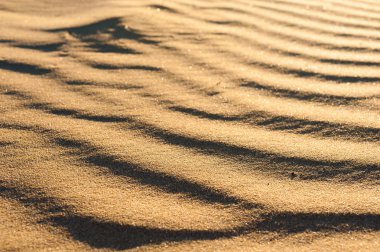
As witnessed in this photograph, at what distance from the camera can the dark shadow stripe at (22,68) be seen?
2086 millimetres

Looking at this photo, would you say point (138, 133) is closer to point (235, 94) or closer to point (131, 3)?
point (235, 94)

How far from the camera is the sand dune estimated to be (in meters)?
1.20

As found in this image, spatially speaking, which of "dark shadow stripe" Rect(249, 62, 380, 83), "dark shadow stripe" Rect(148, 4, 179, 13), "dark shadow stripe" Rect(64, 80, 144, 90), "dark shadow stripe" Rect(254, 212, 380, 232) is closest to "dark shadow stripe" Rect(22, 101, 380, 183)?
"dark shadow stripe" Rect(254, 212, 380, 232)

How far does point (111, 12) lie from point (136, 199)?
1799 millimetres

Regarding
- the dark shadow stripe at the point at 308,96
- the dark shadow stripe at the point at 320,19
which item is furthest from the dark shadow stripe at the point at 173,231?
the dark shadow stripe at the point at 320,19

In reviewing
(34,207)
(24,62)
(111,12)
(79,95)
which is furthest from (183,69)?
(34,207)

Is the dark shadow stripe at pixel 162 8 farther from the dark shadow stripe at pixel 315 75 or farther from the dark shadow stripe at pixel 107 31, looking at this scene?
the dark shadow stripe at pixel 315 75

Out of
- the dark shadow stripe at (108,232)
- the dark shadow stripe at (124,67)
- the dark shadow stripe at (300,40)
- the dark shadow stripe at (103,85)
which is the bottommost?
the dark shadow stripe at (108,232)

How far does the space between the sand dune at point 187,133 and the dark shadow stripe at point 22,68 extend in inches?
0.5

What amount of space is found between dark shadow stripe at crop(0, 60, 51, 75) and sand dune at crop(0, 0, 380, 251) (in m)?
0.01

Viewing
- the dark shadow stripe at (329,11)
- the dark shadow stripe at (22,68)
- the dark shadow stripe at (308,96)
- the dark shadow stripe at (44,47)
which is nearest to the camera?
the dark shadow stripe at (308,96)

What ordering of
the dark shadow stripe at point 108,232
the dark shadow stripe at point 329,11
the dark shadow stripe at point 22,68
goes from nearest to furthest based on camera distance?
the dark shadow stripe at point 108,232 → the dark shadow stripe at point 22,68 → the dark shadow stripe at point 329,11

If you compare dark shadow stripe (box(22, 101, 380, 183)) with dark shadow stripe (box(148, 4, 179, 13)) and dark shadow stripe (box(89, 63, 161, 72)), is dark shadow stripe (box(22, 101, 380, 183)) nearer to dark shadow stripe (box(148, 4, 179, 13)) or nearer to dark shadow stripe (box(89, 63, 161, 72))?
dark shadow stripe (box(89, 63, 161, 72))

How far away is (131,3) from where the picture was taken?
2.99 metres
